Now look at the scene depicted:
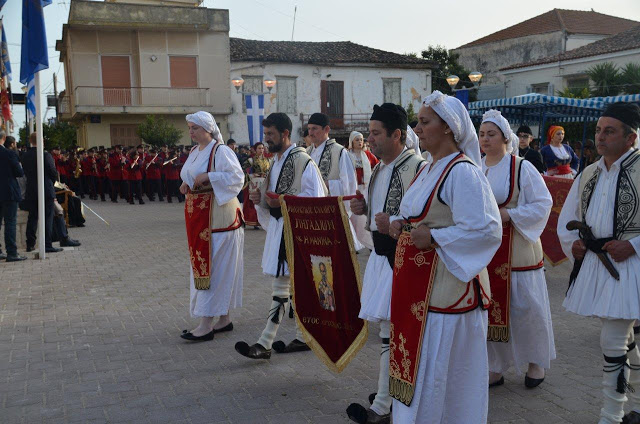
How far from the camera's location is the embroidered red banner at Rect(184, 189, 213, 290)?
5.95 meters

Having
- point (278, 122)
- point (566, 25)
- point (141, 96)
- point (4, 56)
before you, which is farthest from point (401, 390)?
point (566, 25)

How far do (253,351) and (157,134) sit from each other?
2586 cm

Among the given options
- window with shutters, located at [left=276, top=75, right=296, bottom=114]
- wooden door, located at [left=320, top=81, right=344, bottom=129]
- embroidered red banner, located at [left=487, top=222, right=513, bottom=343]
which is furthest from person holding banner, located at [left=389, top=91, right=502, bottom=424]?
wooden door, located at [left=320, top=81, right=344, bottom=129]

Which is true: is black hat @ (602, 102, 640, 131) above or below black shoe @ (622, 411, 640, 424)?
above

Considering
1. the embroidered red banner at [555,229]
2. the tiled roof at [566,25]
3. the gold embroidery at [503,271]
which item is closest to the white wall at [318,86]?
the tiled roof at [566,25]

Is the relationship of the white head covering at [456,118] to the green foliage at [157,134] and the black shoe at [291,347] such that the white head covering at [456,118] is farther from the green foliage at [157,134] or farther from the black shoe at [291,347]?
the green foliage at [157,134]

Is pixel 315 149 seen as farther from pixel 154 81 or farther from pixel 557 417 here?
pixel 154 81

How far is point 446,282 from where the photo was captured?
3061 mm

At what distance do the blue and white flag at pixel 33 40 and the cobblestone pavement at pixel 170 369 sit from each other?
151 inches

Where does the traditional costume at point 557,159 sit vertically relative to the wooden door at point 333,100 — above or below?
below

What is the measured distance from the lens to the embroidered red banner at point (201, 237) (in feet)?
19.5

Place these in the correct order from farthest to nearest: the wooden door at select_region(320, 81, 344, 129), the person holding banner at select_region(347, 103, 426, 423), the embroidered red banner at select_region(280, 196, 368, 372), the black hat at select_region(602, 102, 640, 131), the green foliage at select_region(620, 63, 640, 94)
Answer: the wooden door at select_region(320, 81, 344, 129)
the green foliage at select_region(620, 63, 640, 94)
the embroidered red banner at select_region(280, 196, 368, 372)
the person holding banner at select_region(347, 103, 426, 423)
the black hat at select_region(602, 102, 640, 131)

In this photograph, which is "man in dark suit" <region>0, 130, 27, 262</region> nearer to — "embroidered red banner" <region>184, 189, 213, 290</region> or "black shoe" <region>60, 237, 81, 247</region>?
"black shoe" <region>60, 237, 81, 247</region>

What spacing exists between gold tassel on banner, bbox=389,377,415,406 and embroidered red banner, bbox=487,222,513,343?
1.62m
